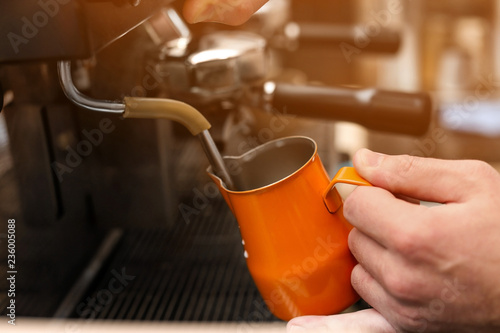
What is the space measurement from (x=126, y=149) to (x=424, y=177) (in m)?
0.34

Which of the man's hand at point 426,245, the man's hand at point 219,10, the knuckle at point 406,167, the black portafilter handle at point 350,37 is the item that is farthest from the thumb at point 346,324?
the black portafilter handle at point 350,37

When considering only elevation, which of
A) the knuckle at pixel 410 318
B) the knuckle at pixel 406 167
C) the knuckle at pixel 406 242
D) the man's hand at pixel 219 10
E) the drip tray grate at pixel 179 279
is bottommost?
the drip tray grate at pixel 179 279

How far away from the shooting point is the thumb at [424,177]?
0.35 metres

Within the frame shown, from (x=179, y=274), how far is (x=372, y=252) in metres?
0.24

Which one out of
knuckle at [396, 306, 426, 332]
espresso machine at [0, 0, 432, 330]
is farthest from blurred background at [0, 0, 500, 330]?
knuckle at [396, 306, 426, 332]

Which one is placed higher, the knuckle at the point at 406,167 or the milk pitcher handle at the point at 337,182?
the knuckle at the point at 406,167

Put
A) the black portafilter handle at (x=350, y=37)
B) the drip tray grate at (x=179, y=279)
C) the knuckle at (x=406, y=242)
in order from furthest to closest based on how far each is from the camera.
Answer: the black portafilter handle at (x=350, y=37) → the drip tray grate at (x=179, y=279) → the knuckle at (x=406, y=242)

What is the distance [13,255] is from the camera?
17.5 inches

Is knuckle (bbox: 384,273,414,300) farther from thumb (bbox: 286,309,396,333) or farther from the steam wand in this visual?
the steam wand

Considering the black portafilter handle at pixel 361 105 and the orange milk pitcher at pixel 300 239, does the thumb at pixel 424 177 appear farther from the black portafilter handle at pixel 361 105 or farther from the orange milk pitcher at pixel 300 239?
the black portafilter handle at pixel 361 105

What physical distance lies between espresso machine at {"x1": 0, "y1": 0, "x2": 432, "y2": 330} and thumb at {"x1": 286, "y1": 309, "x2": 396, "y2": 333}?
0.28ft

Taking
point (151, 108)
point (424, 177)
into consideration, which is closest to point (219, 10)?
point (151, 108)

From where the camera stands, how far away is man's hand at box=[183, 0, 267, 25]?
1.40 ft

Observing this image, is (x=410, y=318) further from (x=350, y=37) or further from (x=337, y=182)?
(x=350, y=37)
